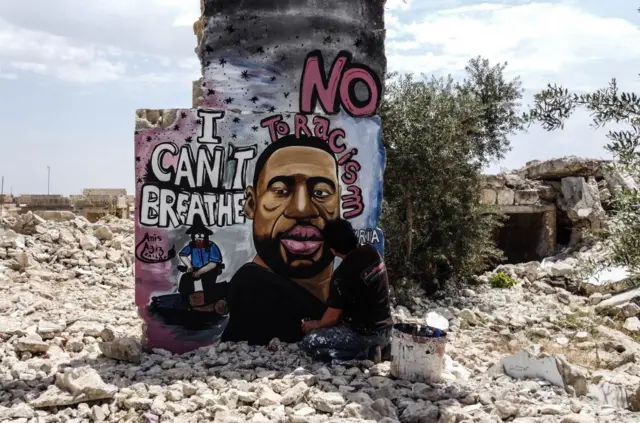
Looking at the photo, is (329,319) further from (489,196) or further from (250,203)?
(489,196)

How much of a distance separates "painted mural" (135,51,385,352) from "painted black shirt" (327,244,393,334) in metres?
0.74

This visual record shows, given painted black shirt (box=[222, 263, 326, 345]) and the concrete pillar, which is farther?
the concrete pillar

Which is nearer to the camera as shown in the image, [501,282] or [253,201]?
[253,201]

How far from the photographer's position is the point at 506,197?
1500cm

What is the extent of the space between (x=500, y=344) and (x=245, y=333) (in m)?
3.87

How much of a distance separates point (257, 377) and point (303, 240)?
1.71 meters

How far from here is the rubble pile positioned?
14.4 ft

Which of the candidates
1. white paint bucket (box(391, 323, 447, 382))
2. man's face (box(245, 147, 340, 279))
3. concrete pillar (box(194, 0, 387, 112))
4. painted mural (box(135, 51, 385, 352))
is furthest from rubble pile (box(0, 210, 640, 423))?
concrete pillar (box(194, 0, 387, 112))

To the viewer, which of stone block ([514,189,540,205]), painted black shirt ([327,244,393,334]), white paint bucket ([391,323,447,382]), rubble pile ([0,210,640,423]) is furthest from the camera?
stone block ([514,189,540,205])

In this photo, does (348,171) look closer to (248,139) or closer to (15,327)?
(248,139)

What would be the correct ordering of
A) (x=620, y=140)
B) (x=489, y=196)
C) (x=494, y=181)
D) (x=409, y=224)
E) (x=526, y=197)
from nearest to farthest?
(x=620, y=140), (x=409, y=224), (x=489, y=196), (x=494, y=181), (x=526, y=197)

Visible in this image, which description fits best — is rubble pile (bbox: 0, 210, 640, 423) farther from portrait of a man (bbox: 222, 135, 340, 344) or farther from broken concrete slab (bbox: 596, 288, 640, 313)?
broken concrete slab (bbox: 596, 288, 640, 313)

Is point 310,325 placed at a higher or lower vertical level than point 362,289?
lower

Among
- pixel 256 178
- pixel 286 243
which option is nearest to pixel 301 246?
pixel 286 243
